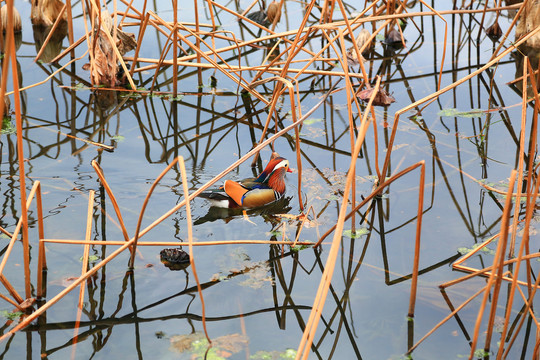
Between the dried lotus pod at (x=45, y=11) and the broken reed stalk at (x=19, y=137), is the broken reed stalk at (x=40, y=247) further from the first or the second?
the dried lotus pod at (x=45, y=11)

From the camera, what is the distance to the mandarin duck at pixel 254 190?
196 inches

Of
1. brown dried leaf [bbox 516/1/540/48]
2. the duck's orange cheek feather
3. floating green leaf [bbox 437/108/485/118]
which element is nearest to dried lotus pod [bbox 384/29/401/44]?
brown dried leaf [bbox 516/1/540/48]

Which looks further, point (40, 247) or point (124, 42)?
point (124, 42)

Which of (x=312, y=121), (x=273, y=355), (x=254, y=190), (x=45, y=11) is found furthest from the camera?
(x=45, y=11)

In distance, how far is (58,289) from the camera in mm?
3768

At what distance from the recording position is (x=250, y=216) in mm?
5023

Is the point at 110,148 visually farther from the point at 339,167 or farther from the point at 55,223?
the point at 339,167

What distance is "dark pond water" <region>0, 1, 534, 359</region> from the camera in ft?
11.3

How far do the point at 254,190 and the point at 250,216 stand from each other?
0.22 m

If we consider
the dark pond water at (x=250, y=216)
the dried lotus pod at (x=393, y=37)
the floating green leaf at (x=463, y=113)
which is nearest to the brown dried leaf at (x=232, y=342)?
the dark pond water at (x=250, y=216)

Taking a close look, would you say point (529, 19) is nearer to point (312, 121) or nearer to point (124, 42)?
point (312, 121)

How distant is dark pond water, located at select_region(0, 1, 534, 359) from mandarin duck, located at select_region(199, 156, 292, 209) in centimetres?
15

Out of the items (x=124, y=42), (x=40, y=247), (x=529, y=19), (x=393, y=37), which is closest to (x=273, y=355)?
(x=40, y=247)

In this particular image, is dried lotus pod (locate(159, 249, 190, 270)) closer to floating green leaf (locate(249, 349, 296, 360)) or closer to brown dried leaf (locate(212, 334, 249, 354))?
brown dried leaf (locate(212, 334, 249, 354))
